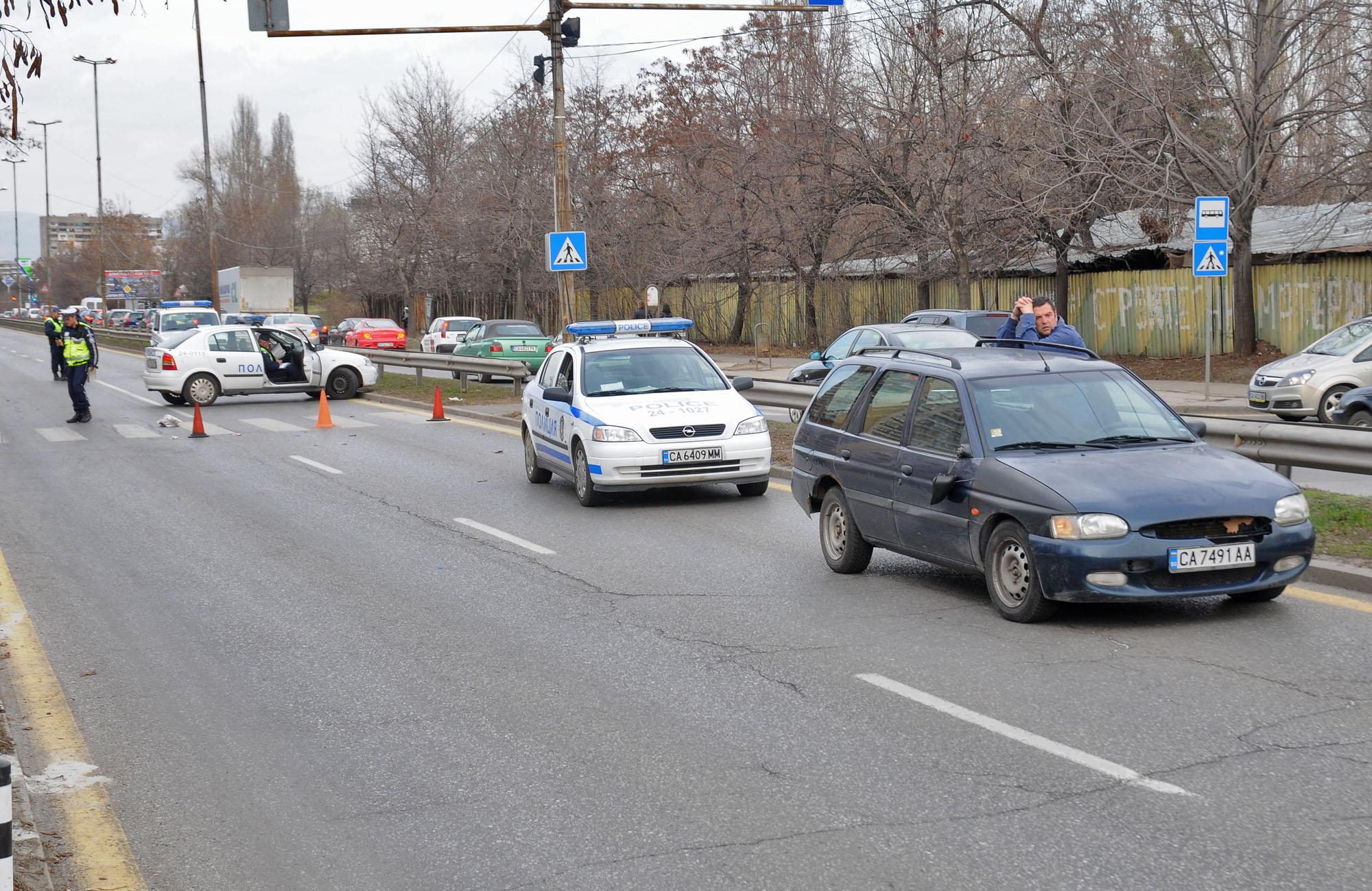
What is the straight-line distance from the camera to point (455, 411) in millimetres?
26688

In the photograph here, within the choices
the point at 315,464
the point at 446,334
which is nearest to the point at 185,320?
the point at 446,334

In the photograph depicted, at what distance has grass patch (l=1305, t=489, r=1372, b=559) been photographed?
9.41m

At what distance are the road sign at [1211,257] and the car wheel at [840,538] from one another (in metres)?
12.7

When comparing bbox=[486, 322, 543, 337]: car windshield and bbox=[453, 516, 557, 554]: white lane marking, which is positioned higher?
bbox=[486, 322, 543, 337]: car windshield

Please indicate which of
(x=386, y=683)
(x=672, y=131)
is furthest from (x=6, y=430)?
(x=672, y=131)

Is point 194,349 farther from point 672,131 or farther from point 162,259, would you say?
point 162,259

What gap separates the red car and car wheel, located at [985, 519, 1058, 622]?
4836 centimetres

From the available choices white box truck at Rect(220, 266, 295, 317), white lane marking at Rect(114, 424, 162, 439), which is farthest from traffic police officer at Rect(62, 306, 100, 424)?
white box truck at Rect(220, 266, 295, 317)

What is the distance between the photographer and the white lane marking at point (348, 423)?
24.3 metres

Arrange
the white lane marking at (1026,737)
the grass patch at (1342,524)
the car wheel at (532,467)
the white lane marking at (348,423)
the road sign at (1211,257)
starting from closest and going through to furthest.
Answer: the white lane marking at (1026,737), the grass patch at (1342,524), the car wheel at (532,467), the road sign at (1211,257), the white lane marking at (348,423)

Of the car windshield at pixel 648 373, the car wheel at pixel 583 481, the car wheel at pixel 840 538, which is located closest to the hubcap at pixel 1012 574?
the car wheel at pixel 840 538

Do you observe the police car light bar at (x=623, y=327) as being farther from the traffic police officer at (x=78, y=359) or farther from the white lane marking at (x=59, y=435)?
the traffic police officer at (x=78, y=359)

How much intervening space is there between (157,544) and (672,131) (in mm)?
39574

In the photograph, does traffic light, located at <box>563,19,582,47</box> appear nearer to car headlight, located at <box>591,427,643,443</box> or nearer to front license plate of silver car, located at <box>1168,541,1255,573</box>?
car headlight, located at <box>591,427,643,443</box>
